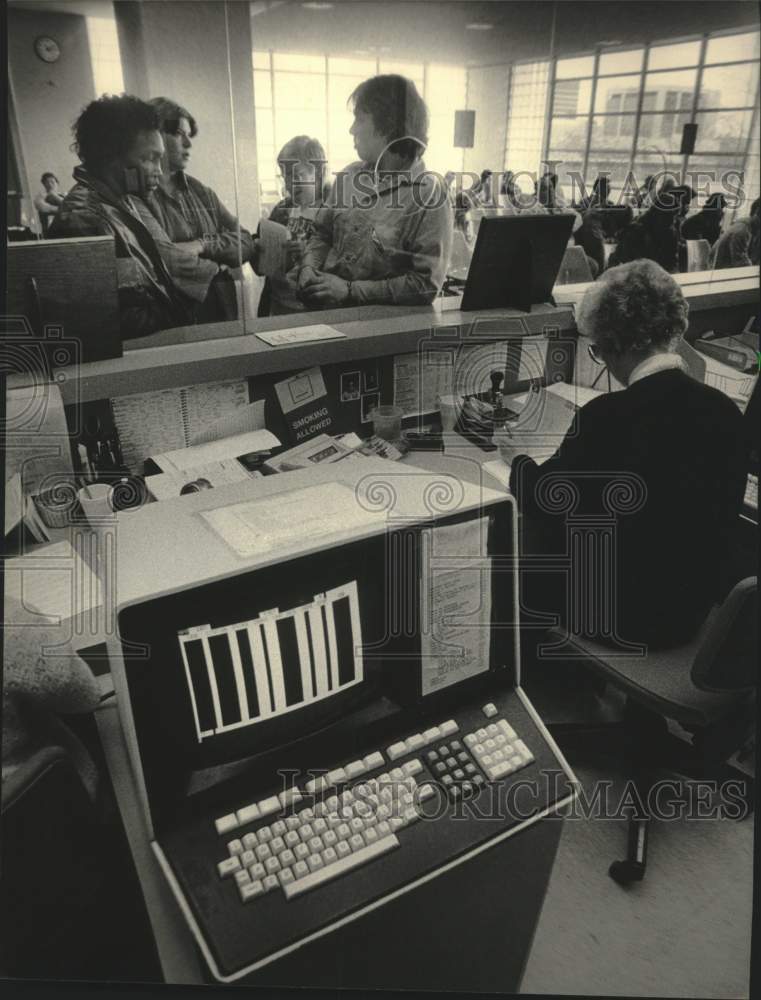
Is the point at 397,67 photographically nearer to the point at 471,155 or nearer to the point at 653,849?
the point at 471,155

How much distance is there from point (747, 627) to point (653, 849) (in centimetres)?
79

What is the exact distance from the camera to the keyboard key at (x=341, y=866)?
86 cm

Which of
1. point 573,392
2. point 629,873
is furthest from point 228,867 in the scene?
point 573,392

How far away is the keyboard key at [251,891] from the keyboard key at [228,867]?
0.03 meters

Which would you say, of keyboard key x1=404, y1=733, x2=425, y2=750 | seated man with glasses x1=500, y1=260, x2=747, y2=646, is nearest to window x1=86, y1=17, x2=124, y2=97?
seated man with glasses x1=500, y1=260, x2=747, y2=646

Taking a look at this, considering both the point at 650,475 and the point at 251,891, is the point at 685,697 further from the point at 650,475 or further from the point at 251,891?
the point at 251,891

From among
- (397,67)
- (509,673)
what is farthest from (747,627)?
(397,67)

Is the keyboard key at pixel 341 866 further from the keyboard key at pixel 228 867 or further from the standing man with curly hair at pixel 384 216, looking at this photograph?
the standing man with curly hair at pixel 384 216

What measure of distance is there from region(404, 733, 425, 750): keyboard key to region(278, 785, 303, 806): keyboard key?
0.18 meters

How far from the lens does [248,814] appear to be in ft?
3.01

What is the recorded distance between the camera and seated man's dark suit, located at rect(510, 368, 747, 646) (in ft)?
5.30

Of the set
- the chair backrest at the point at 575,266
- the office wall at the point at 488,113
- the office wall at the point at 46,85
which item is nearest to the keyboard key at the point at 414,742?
the office wall at the point at 46,85

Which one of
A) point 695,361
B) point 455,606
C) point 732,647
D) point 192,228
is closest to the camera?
point 455,606

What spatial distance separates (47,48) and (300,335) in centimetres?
224
